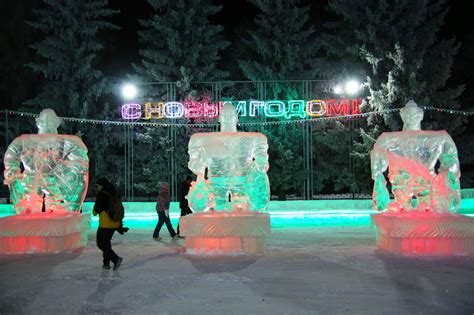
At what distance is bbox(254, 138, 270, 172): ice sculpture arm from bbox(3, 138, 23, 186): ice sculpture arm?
4148 millimetres

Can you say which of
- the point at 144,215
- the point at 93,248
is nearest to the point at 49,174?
the point at 93,248

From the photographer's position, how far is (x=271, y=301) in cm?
553

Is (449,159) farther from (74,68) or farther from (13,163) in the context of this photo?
(74,68)

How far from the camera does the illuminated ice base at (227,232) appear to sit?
8.48m

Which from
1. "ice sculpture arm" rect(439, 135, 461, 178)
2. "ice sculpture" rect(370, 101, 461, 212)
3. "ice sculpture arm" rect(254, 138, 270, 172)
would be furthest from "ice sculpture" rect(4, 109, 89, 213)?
"ice sculpture arm" rect(439, 135, 461, 178)

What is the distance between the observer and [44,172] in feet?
30.9

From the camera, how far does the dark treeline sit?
870 inches

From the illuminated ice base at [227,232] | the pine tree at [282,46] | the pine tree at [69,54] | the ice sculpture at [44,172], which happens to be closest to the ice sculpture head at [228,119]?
the illuminated ice base at [227,232]

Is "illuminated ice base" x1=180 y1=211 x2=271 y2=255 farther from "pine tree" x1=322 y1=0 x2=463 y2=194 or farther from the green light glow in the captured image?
"pine tree" x1=322 y1=0 x2=463 y2=194

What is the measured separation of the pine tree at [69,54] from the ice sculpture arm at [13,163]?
45.7ft

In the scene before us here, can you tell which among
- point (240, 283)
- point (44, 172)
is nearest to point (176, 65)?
point (44, 172)

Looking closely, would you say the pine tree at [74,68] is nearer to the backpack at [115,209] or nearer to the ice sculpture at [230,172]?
the ice sculpture at [230,172]

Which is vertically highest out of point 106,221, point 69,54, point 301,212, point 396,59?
point 69,54

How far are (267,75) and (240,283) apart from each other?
19.1m
